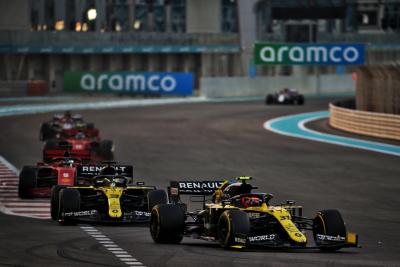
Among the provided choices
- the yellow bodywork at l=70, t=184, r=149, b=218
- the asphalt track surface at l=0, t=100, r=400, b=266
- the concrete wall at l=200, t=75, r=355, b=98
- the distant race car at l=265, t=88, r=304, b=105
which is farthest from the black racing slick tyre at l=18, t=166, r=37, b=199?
the concrete wall at l=200, t=75, r=355, b=98

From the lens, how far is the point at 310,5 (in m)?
91.2

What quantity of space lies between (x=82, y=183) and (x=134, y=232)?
15.6 feet

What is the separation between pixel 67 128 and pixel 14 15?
166ft

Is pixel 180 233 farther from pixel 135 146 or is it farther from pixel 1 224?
pixel 135 146

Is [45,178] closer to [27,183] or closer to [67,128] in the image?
[27,183]

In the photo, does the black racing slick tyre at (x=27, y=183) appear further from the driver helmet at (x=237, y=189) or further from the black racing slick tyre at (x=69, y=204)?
the driver helmet at (x=237, y=189)

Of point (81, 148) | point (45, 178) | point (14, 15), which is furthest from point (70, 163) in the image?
point (14, 15)

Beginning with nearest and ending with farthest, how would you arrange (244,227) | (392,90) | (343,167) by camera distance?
(244,227) → (343,167) → (392,90)

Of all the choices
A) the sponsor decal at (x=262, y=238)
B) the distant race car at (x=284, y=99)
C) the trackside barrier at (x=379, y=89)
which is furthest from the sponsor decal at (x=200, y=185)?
the distant race car at (x=284, y=99)

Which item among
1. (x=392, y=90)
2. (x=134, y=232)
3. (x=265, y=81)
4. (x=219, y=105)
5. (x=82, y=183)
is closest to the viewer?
(x=134, y=232)

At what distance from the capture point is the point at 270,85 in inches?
3558

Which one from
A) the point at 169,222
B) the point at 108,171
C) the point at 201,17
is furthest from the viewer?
the point at 201,17

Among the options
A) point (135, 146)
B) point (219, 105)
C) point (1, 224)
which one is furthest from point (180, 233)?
point (219, 105)

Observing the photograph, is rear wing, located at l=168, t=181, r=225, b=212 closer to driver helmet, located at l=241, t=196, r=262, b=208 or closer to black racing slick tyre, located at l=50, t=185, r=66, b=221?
driver helmet, located at l=241, t=196, r=262, b=208
